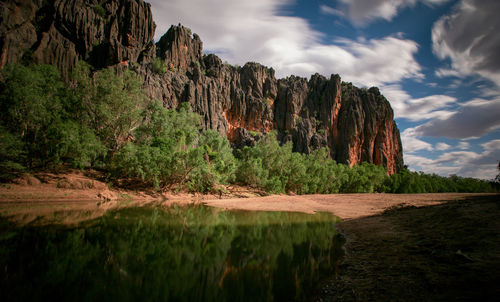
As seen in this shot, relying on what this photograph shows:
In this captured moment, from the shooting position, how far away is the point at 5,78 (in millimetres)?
21344

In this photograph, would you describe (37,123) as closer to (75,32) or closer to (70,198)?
(70,198)

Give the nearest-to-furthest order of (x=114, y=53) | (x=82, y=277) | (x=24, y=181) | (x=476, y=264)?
1. (x=476, y=264)
2. (x=82, y=277)
3. (x=24, y=181)
4. (x=114, y=53)

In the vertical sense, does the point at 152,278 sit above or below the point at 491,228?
below

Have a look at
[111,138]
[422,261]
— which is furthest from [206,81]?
[422,261]

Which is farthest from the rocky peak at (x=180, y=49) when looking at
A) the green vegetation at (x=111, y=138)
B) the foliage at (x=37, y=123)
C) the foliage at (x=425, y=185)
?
the foliage at (x=425, y=185)

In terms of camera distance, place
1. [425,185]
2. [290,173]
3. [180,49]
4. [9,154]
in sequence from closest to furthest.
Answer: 1. [9,154]
2. [290,173]
3. [425,185]
4. [180,49]

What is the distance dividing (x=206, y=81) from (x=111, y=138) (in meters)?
54.1

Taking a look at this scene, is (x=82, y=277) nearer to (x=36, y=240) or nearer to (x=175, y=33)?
(x=36, y=240)

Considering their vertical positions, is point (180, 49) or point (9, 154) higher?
point (180, 49)

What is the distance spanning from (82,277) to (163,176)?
77.5ft

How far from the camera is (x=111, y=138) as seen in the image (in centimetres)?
2859

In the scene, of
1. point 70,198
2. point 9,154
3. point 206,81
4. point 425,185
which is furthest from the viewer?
point 206,81

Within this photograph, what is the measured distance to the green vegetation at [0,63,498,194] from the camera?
2020 cm

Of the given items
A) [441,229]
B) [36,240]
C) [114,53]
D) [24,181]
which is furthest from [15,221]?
[114,53]
